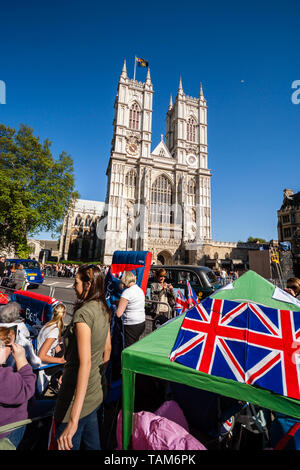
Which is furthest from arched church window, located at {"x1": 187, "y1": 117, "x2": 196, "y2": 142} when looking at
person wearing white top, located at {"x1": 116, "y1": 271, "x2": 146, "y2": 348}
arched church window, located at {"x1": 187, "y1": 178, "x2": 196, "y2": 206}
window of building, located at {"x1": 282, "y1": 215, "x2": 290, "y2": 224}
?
person wearing white top, located at {"x1": 116, "y1": 271, "x2": 146, "y2": 348}

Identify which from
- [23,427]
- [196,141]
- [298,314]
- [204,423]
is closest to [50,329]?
[23,427]

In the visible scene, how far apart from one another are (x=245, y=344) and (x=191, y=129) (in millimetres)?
44089

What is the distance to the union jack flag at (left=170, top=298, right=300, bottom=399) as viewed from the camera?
1402mm

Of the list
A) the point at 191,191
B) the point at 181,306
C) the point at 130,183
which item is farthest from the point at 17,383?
the point at 191,191

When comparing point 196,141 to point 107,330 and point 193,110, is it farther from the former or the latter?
point 107,330

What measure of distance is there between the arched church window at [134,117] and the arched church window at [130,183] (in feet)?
27.8

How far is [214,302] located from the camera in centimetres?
182

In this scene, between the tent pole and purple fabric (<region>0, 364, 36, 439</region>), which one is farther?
the tent pole

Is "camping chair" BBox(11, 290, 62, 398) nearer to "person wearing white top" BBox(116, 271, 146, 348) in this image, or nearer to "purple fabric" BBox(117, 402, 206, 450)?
"person wearing white top" BBox(116, 271, 146, 348)

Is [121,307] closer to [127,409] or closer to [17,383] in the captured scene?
[127,409]

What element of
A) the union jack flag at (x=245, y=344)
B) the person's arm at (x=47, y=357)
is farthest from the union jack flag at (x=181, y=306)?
the union jack flag at (x=245, y=344)

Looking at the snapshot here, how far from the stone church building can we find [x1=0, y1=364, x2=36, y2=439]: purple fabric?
2778cm

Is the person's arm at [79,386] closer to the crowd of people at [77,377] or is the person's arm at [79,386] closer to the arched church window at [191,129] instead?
the crowd of people at [77,377]
